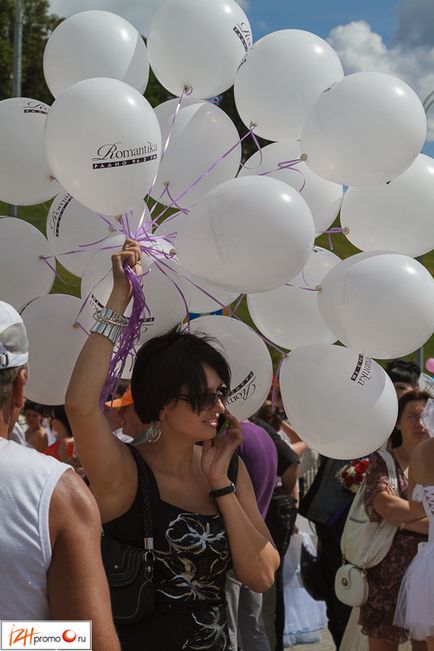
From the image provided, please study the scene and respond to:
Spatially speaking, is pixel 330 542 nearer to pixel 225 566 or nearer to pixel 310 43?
pixel 225 566

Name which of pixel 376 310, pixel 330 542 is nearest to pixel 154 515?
pixel 376 310

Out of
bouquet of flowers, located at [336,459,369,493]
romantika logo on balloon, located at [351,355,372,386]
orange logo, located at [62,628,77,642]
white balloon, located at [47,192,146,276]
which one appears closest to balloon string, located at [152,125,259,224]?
white balloon, located at [47,192,146,276]

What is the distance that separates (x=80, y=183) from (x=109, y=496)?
1007mm

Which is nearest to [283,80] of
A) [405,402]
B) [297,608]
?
[405,402]

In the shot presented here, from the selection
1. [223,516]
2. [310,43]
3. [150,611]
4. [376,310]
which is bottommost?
[150,611]

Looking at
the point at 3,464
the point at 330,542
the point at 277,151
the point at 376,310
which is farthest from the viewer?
the point at 330,542

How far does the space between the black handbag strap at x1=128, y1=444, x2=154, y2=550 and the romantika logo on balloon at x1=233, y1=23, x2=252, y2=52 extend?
1.75 metres

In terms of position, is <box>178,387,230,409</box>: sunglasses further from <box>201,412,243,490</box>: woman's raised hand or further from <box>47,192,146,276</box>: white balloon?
<box>47,192,146,276</box>: white balloon

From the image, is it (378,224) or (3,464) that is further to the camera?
(378,224)

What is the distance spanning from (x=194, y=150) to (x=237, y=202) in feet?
2.08

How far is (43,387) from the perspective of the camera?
3.28 metres

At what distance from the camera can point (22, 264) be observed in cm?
351

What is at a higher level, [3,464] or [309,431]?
[3,464]

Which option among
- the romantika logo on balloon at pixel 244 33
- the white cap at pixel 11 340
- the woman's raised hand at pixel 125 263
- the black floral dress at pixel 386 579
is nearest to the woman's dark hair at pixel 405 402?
the black floral dress at pixel 386 579
